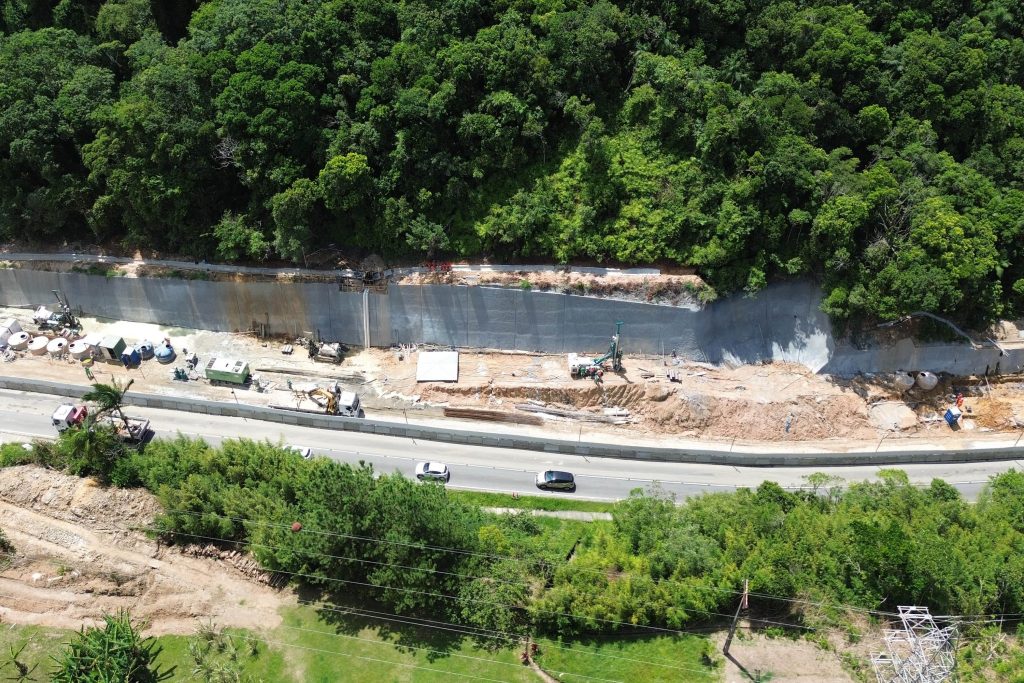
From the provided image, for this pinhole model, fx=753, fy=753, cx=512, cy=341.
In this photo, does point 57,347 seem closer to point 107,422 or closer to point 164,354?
point 164,354

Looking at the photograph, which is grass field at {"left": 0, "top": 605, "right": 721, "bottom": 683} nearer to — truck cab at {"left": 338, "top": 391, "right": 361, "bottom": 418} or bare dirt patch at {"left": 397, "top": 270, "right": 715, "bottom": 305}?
truck cab at {"left": 338, "top": 391, "right": 361, "bottom": 418}

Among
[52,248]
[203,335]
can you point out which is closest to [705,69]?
[203,335]

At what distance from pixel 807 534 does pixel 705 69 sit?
3828 cm

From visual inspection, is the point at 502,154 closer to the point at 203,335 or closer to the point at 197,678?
the point at 203,335

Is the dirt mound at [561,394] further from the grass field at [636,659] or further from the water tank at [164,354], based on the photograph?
the water tank at [164,354]

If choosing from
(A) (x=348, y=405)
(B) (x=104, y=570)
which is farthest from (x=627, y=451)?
(B) (x=104, y=570)

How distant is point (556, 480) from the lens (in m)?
53.8

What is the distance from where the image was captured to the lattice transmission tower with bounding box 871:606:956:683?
118 ft

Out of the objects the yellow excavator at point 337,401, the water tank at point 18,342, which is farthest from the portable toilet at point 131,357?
the yellow excavator at point 337,401

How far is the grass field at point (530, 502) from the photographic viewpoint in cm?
5303

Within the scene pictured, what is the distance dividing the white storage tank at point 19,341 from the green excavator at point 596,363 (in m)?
47.0

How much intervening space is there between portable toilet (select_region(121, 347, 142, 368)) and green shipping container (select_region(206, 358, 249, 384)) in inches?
266

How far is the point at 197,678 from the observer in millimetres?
42781

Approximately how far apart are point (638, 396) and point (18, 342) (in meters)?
52.9
